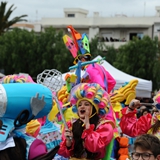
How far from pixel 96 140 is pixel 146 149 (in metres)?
0.88

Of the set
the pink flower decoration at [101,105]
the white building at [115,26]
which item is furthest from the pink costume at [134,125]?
the white building at [115,26]

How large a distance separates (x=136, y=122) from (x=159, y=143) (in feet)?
6.94

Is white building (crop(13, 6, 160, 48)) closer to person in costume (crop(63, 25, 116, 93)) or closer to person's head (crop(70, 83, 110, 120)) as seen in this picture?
person in costume (crop(63, 25, 116, 93))

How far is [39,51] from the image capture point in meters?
26.5

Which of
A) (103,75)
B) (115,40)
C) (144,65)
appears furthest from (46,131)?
(115,40)

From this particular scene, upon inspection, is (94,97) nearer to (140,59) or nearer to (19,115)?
(19,115)

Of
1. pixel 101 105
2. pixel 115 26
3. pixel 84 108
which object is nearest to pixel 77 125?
pixel 84 108

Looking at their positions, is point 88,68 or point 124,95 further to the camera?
point 124,95

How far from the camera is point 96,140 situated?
12.3ft

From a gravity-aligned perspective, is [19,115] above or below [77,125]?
above

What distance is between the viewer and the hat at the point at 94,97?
4051mm

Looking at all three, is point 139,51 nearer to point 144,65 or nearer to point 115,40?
point 144,65

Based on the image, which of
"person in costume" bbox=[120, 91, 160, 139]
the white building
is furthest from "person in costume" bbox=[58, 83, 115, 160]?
the white building

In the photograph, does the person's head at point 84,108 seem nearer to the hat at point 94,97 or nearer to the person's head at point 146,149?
the hat at point 94,97
